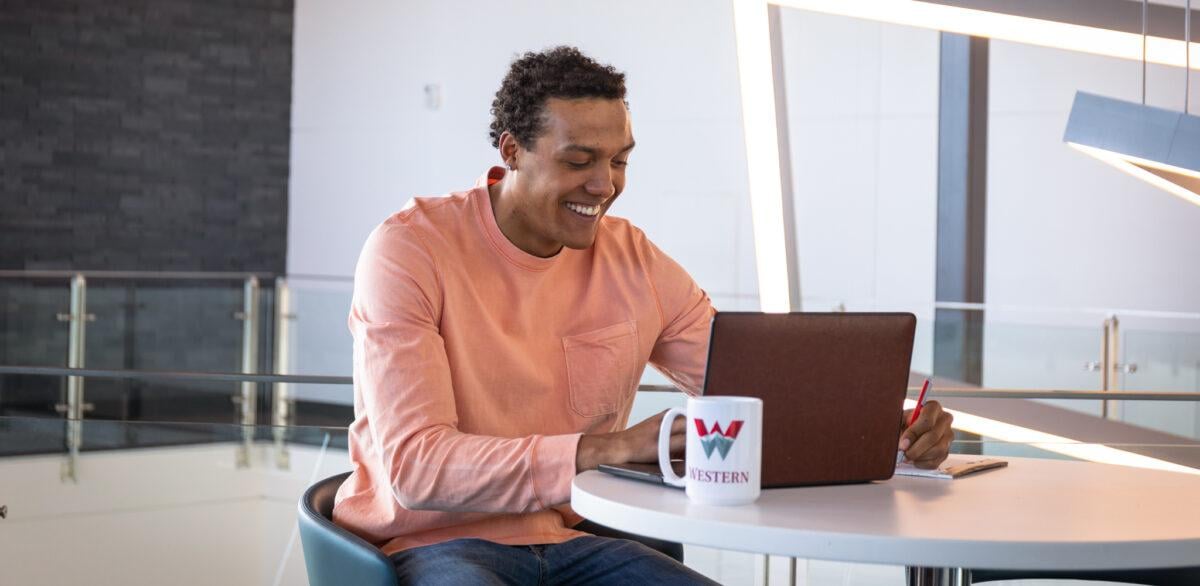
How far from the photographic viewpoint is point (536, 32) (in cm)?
938

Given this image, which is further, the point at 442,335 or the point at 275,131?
the point at 275,131

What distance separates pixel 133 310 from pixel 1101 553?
6.48 m

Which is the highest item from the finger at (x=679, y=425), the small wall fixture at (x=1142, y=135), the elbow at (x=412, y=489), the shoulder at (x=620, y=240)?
the small wall fixture at (x=1142, y=135)

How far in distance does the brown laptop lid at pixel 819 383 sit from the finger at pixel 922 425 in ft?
0.36

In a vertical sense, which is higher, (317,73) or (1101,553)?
(317,73)

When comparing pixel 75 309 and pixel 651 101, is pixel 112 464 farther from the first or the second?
pixel 651 101

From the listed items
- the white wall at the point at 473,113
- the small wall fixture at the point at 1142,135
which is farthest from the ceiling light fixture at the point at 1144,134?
the white wall at the point at 473,113

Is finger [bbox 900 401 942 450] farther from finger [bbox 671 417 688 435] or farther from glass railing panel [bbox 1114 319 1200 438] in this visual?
glass railing panel [bbox 1114 319 1200 438]

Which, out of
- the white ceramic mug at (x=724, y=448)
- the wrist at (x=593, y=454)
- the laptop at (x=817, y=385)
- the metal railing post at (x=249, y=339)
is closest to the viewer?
the white ceramic mug at (x=724, y=448)

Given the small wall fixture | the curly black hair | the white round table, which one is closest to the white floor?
the curly black hair

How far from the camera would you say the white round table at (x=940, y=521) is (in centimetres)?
111

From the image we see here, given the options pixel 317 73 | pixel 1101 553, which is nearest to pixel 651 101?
pixel 317 73

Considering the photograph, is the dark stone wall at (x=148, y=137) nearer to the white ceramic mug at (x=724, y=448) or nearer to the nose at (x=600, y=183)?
the nose at (x=600, y=183)

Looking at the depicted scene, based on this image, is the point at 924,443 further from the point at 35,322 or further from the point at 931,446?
the point at 35,322
